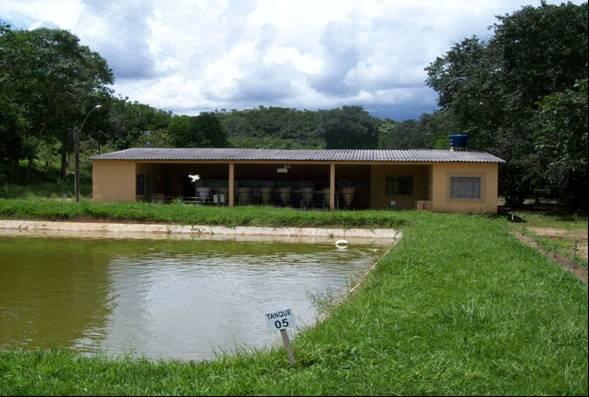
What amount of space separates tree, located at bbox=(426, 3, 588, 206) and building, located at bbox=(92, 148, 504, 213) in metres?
1.71

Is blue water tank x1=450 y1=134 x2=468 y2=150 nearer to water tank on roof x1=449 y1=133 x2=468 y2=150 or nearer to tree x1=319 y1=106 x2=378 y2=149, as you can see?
water tank on roof x1=449 y1=133 x2=468 y2=150

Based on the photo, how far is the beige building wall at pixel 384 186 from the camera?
2695 cm

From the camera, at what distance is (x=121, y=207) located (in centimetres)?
2256

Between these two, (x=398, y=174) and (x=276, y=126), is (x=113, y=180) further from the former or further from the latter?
(x=276, y=126)

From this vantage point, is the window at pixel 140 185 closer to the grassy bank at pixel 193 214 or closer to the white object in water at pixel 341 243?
the grassy bank at pixel 193 214

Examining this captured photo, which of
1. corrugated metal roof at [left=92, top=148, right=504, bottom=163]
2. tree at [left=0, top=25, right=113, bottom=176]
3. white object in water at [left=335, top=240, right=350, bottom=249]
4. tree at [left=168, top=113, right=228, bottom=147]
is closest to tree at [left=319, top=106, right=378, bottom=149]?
tree at [left=168, top=113, right=228, bottom=147]

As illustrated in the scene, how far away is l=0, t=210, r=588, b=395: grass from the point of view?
460 centimetres

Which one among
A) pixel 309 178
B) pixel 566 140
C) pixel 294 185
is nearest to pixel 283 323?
pixel 566 140

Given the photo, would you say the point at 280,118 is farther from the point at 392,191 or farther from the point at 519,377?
the point at 519,377

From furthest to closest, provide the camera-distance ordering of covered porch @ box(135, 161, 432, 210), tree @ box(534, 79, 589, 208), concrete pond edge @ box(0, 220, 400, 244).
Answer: covered porch @ box(135, 161, 432, 210) < concrete pond edge @ box(0, 220, 400, 244) < tree @ box(534, 79, 589, 208)

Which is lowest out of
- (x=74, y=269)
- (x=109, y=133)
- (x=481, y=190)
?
(x=74, y=269)

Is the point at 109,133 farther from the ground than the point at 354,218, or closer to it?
farther from the ground

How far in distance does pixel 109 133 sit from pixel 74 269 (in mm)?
32555

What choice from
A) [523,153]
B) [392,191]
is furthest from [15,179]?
[523,153]
